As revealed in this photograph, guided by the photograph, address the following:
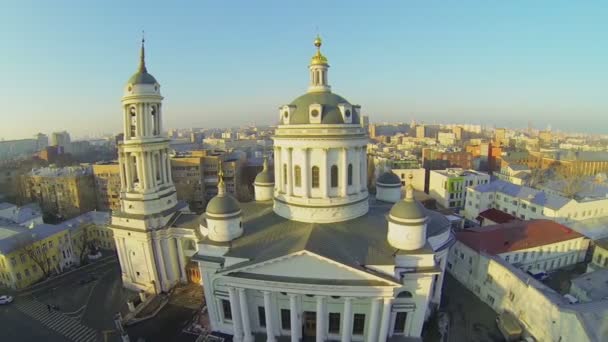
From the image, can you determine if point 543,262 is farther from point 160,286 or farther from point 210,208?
point 160,286

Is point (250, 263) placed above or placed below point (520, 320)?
above

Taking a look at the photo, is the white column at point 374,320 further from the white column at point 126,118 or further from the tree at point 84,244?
the tree at point 84,244

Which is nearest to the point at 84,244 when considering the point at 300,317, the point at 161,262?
the point at 161,262

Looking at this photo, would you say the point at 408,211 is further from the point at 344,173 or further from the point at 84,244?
the point at 84,244

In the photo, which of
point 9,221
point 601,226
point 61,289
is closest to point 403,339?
point 61,289

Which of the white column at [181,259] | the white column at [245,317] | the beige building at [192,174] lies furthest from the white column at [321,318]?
the beige building at [192,174]

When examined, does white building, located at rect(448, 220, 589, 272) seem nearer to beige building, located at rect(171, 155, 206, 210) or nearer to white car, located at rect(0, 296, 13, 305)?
white car, located at rect(0, 296, 13, 305)
